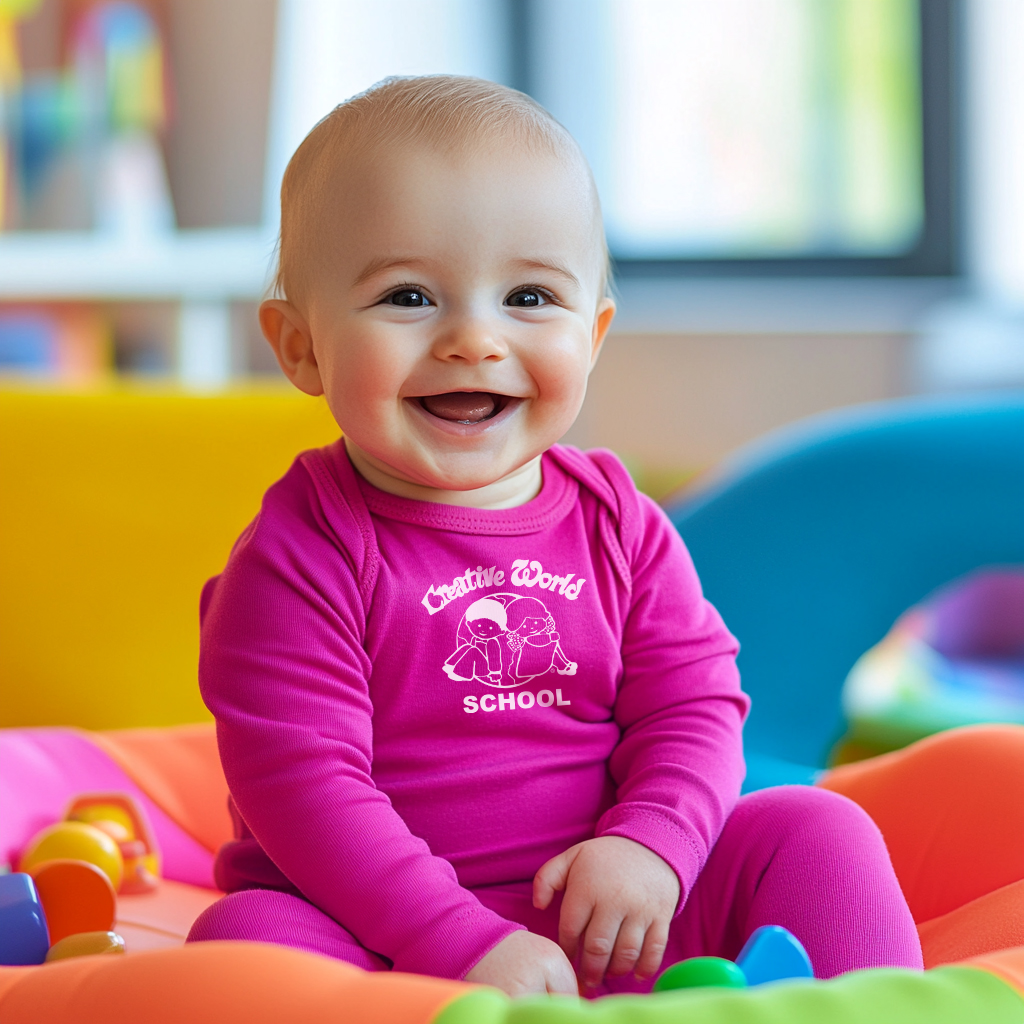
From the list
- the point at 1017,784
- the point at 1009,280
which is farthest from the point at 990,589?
the point at 1017,784

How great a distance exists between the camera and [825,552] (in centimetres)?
131

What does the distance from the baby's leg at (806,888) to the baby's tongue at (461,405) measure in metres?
0.24

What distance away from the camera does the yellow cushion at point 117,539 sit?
115 cm

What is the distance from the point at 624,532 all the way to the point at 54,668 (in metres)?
0.63

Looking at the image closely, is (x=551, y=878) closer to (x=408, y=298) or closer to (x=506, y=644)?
(x=506, y=644)

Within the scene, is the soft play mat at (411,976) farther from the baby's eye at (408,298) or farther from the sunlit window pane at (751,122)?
the sunlit window pane at (751,122)

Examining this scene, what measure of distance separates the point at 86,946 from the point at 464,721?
8.5 inches

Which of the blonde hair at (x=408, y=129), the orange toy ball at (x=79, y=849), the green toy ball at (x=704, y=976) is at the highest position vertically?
the blonde hair at (x=408, y=129)

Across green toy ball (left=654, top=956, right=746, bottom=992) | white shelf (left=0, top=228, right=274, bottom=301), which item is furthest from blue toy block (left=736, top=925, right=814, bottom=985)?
white shelf (left=0, top=228, right=274, bottom=301)

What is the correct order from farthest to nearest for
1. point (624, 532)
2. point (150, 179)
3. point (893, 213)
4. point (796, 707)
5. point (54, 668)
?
point (893, 213) < point (150, 179) < point (796, 707) < point (54, 668) < point (624, 532)

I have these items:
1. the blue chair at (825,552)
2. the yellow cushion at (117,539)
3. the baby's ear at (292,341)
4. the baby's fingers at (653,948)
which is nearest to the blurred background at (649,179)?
the yellow cushion at (117,539)

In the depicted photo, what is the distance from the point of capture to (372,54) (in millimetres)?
2623

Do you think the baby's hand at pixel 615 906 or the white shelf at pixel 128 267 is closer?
the baby's hand at pixel 615 906

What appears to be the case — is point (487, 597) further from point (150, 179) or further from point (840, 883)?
point (150, 179)
